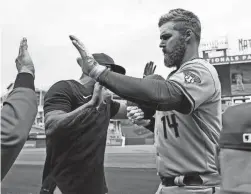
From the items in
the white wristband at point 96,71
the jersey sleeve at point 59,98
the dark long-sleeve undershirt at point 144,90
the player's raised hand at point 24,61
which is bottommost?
the jersey sleeve at point 59,98

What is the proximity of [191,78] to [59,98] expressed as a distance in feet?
3.75

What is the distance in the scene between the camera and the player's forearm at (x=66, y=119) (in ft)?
8.66

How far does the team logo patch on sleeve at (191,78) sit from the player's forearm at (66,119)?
86 centimetres

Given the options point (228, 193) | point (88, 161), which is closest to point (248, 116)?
point (228, 193)

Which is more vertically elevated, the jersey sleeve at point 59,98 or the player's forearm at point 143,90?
the player's forearm at point 143,90

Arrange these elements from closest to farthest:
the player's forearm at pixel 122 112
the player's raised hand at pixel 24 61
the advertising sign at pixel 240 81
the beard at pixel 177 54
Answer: the player's raised hand at pixel 24 61 < the beard at pixel 177 54 < the player's forearm at pixel 122 112 < the advertising sign at pixel 240 81

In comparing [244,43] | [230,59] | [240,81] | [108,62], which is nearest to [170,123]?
[108,62]

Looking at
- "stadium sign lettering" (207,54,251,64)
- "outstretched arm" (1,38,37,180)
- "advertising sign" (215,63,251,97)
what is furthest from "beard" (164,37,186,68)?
"stadium sign lettering" (207,54,251,64)

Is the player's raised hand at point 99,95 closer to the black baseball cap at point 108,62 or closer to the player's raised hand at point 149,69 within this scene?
the player's raised hand at point 149,69

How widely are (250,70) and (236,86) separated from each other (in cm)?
379

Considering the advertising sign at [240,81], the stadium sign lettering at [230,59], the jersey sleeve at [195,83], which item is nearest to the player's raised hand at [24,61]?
the jersey sleeve at [195,83]

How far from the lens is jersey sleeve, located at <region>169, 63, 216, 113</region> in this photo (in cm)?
195

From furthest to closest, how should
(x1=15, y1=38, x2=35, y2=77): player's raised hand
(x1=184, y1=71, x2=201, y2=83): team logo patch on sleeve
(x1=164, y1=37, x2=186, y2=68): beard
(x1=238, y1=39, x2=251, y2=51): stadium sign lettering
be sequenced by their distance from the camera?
(x1=238, y1=39, x2=251, y2=51): stadium sign lettering
(x1=164, y1=37, x2=186, y2=68): beard
(x1=184, y1=71, x2=201, y2=83): team logo patch on sleeve
(x1=15, y1=38, x2=35, y2=77): player's raised hand

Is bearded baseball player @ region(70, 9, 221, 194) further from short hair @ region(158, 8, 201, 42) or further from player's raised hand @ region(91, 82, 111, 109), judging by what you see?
player's raised hand @ region(91, 82, 111, 109)
